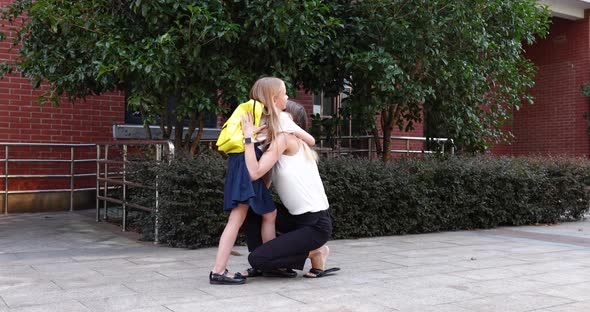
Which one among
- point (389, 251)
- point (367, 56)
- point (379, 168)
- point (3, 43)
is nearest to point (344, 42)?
point (367, 56)

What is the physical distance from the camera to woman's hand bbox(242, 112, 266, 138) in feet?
16.2

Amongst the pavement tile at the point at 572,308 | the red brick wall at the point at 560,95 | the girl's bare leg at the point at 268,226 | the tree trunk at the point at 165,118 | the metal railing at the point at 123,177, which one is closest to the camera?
the pavement tile at the point at 572,308

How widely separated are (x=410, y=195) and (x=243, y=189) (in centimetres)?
408

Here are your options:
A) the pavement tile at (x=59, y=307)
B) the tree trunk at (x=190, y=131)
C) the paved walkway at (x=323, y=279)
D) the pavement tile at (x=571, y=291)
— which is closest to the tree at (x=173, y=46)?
the tree trunk at (x=190, y=131)

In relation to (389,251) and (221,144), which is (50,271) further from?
(389,251)

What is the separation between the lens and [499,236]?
341 inches

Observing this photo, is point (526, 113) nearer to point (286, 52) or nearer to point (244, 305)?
point (286, 52)

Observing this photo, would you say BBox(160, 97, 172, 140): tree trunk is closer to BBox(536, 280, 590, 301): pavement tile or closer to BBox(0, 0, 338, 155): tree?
BBox(0, 0, 338, 155): tree

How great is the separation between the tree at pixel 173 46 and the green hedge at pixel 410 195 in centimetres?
96

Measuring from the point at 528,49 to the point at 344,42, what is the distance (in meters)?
11.9

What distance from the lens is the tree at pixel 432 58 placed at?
8539mm

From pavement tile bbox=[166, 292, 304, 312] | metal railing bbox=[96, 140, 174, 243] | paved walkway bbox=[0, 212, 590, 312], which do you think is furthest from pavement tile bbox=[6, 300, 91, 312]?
metal railing bbox=[96, 140, 174, 243]

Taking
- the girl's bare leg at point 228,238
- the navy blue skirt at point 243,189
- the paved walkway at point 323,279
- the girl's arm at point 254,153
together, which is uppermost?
the girl's arm at point 254,153

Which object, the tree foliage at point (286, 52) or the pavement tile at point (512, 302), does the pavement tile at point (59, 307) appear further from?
the tree foliage at point (286, 52)
